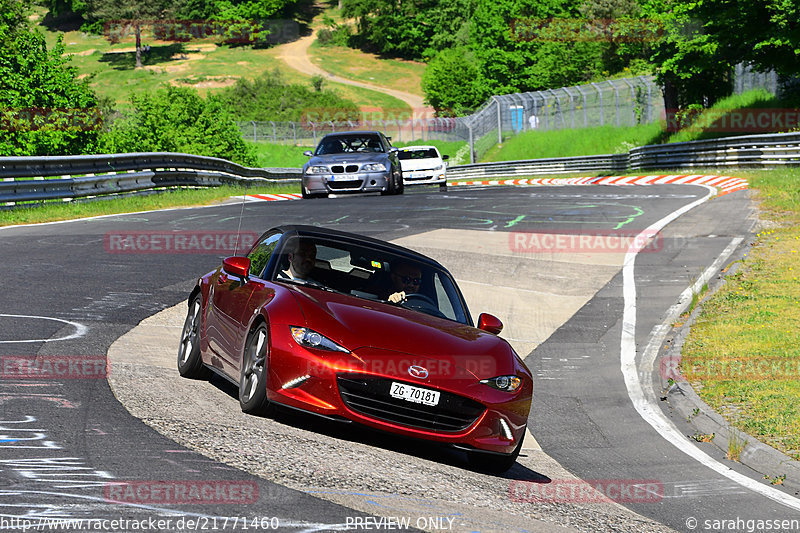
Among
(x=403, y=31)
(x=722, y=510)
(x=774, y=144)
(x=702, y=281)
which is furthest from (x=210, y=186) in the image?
(x=403, y=31)

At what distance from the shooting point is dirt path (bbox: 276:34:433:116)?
126344 millimetres

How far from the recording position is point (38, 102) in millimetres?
37594

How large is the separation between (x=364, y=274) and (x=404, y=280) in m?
0.33

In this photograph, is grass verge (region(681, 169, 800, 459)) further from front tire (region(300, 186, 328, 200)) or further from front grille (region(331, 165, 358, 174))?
front tire (region(300, 186, 328, 200))

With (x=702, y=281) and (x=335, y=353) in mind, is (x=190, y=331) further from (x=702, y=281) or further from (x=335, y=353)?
(x=702, y=281)

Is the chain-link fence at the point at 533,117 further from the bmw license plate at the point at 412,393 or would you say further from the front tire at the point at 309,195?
the bmw license plate at the point at 412,393

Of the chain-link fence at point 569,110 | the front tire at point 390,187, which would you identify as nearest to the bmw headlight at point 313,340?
the front tire at point 390,187

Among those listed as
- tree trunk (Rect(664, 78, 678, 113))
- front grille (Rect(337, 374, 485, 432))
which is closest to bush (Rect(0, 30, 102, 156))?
tree trunk (Rect(664, 78, 678, 113))

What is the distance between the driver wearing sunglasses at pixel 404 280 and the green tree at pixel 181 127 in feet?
132

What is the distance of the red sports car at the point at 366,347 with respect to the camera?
687 centimetres

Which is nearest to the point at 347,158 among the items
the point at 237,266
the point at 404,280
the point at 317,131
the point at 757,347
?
the point at 757,347

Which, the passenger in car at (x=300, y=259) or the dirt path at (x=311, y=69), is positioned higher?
the dirt path at (x=311, y=69)

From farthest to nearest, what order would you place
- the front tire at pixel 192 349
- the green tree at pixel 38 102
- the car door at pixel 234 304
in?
1. the green tree at pixel 38 102
2. the front tire at pixel 192 349
3. the car door at pixel 234 304

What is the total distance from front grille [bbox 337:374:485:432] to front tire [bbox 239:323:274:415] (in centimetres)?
60
